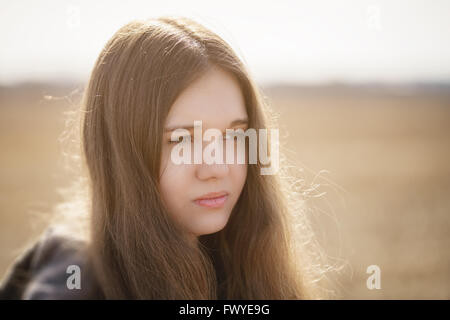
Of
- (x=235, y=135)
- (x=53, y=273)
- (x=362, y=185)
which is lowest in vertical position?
(x=53, y=273)

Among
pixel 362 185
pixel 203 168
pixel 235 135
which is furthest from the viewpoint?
pixel 362 185

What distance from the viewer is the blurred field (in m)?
4.62

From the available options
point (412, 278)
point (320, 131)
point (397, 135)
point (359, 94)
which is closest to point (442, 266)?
point (412, 278)

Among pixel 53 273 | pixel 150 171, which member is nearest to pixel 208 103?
pixel 150 171

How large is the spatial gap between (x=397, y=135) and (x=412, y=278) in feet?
29.0

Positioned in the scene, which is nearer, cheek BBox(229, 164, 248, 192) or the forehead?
the forehead

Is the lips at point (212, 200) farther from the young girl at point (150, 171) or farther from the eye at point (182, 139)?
the eye at point (182, 139)

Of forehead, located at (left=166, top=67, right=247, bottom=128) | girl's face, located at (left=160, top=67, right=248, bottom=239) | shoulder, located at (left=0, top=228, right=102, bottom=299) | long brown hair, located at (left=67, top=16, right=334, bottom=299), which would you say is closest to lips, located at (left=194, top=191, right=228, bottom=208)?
girl's face, located at (left=160, top=67, right=248, bottom=239)

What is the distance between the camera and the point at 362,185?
765cm

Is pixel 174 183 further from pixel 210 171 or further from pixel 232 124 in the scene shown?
pixel 232 124

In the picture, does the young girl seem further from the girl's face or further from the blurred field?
the blurred field

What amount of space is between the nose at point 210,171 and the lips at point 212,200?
0.08 meters

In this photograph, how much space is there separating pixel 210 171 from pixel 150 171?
0.24 m
